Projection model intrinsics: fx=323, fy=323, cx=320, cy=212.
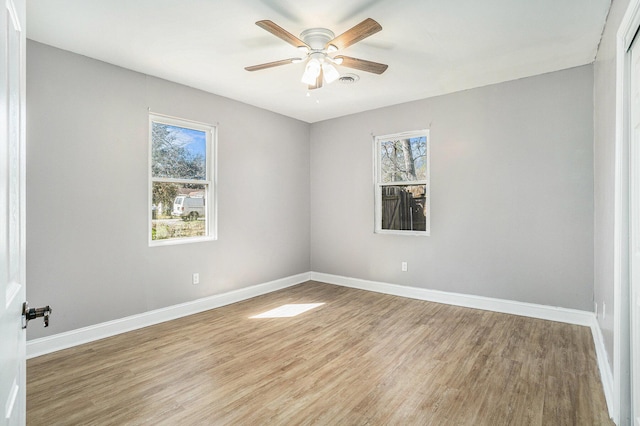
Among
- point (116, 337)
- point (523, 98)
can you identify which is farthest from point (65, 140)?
point (523, 98)

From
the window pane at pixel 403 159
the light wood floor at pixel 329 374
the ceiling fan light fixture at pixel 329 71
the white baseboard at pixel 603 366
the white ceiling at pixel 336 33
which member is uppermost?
the white ceiling at pixel 336 33

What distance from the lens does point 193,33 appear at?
107 inches

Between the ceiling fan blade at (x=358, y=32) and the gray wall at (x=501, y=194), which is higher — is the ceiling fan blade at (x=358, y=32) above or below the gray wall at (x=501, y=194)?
above

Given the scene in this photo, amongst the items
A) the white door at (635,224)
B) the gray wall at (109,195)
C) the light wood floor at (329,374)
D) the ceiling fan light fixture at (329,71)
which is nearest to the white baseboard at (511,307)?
the light wood floor at (329,374)

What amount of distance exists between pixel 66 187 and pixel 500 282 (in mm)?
4687

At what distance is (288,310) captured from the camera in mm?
4039

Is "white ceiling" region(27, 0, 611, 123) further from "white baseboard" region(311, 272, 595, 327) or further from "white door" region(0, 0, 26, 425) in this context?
"white baseboard" region(311, 272, 595, 327)

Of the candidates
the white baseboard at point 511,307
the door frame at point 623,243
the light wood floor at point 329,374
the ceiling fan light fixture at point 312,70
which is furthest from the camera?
the ceiling fan light fixture at point 312,70

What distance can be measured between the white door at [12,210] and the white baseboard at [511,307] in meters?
3.02

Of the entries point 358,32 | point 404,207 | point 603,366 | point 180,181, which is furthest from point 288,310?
point 358,32

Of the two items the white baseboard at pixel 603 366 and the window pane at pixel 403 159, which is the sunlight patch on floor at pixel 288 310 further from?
the white baseboard at pixel 603 366

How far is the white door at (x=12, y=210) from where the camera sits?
2.54ft

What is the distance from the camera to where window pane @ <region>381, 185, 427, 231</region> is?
452 centimetres

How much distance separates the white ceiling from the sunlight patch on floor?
2740 millimetres
